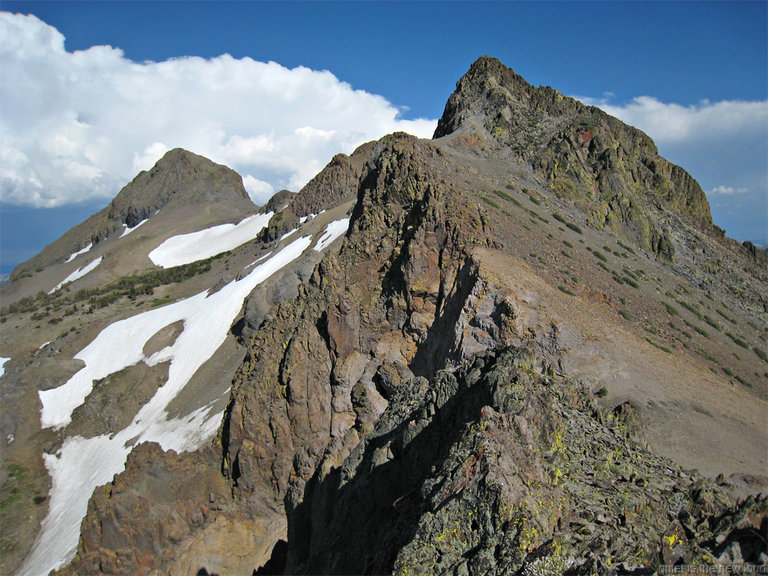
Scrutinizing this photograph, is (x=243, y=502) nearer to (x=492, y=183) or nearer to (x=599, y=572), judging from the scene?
(x=599, y=572)

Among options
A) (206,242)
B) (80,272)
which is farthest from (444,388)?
(80,272)

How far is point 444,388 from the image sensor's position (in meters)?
10.5

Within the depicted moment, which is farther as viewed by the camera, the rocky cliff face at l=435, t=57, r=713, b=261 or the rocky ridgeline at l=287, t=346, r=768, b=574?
the rocky cliff face at l=435, t=57, r=713, b=261

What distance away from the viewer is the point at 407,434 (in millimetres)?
10375

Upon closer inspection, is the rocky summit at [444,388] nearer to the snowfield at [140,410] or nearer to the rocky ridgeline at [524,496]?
the rocky ridgeline at [524,496]

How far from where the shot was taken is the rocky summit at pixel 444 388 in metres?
7.09

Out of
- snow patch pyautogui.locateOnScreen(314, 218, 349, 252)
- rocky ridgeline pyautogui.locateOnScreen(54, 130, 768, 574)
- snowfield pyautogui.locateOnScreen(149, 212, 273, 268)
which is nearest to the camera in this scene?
rocky ridgeline pyautogui.locateOnScreen(54, 130, 768, 574)

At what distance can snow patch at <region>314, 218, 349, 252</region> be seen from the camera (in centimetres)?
3743

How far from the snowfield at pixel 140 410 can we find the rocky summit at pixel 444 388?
0.21 meters

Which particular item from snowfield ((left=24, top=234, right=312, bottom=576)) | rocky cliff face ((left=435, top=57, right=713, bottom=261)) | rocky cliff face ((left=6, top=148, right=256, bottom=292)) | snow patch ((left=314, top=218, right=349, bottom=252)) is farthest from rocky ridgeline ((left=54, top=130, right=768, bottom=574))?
rocky cliff face ((left=6, top=148, right=256, bottom=292))

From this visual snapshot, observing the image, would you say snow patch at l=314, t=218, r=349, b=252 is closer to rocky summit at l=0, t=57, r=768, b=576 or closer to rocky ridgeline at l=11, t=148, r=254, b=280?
rocky summit at l=0, t=57, r=768, b=576

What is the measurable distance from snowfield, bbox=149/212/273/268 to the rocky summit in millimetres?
17585

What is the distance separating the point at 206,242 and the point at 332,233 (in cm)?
4353

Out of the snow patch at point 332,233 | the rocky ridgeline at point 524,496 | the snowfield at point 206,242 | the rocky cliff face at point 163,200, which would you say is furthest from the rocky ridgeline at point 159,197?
the rocky ridgeline at point 524,496
